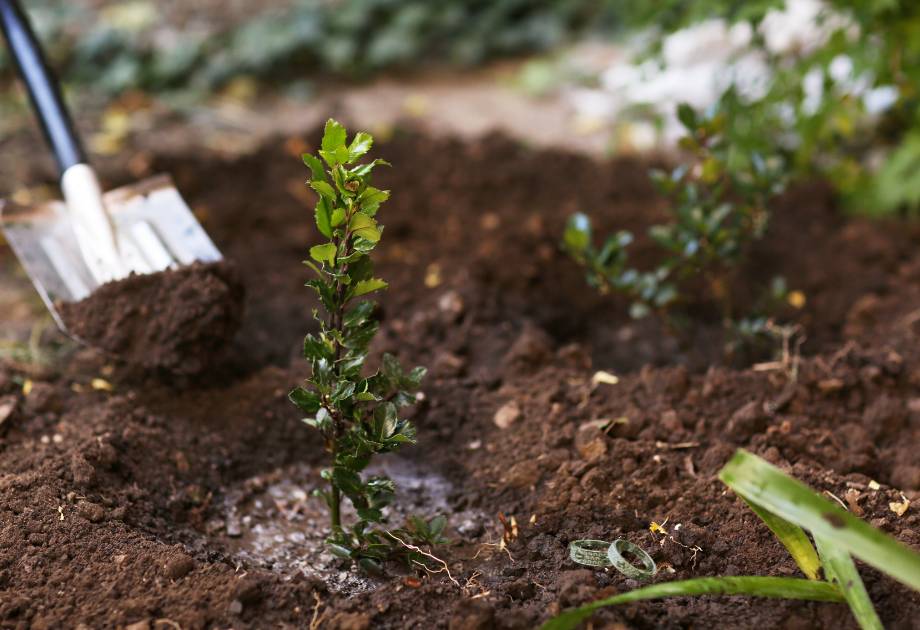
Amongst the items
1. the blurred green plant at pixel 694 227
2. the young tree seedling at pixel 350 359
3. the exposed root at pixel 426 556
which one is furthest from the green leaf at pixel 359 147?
the blurred green plant at pixel 694 227

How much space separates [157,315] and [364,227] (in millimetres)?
822

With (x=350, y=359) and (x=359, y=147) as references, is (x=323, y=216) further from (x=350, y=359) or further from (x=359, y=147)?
(x=350, y=359)

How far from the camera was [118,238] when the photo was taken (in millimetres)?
2402

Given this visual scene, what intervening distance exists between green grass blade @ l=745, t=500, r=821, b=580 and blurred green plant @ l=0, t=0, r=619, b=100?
11.3 feet

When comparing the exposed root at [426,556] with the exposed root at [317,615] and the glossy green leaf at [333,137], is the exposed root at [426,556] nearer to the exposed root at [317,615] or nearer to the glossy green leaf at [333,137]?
the exposed root at [317,615]

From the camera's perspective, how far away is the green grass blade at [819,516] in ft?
4.37

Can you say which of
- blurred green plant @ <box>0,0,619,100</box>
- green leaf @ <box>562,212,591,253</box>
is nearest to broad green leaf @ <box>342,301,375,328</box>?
green leaf @ <box>562,212,591,253</box>

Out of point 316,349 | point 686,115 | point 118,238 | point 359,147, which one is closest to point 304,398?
point 316,349

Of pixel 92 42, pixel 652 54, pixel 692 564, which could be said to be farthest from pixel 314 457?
pixel 92 42

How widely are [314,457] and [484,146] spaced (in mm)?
1785

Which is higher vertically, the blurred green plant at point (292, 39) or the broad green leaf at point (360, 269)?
the broad green leaf at point (360, 269)

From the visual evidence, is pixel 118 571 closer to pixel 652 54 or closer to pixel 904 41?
pixel 652 54

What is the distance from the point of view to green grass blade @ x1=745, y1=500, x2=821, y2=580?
1.58m

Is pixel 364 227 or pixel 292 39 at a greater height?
pixel 364 227
